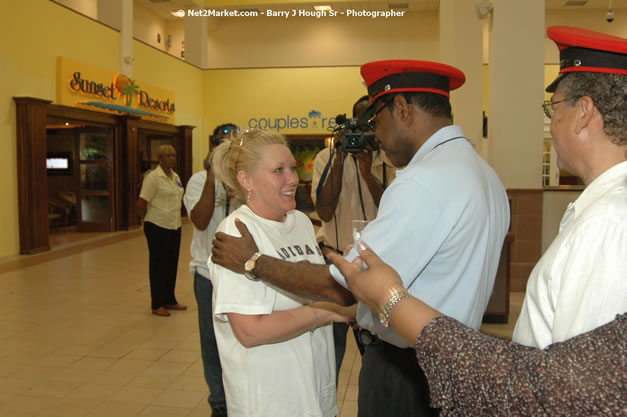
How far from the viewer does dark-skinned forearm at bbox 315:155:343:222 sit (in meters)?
3.25

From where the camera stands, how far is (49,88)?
1031 cm

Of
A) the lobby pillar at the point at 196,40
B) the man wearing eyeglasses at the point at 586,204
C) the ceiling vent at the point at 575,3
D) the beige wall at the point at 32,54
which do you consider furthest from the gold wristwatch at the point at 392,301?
the ceiling vent at the point at 575,3

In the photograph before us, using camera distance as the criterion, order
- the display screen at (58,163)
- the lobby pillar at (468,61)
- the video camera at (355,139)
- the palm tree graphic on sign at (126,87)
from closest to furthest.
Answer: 1. the video camera at (355,139)
2. the lobby pillar at (468,61)
3. the palm tree graphic on sign at (126,87)
4. the display screen at (58,163)

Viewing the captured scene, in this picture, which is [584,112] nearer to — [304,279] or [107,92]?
[304,279]

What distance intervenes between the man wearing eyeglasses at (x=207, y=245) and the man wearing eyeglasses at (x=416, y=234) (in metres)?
1.34

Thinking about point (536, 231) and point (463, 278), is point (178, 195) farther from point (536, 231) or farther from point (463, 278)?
point (463, 278)

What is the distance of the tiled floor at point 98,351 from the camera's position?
3.55 metres

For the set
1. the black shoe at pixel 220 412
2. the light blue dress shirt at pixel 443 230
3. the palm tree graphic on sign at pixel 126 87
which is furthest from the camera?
the palm tree graphic on sign at pixel 126 87

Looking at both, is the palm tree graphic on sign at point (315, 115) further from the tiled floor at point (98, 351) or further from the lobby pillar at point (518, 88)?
the lobby pillar at point (518, 88)

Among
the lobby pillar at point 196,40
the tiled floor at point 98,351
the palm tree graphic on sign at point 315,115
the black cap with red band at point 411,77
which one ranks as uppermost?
the lobby pillar at point 196,40

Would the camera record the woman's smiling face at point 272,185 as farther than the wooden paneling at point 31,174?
No

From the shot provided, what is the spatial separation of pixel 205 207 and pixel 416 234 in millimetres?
2358

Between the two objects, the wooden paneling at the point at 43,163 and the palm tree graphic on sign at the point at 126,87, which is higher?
the palm tree graphic on sign at the point at 126,87

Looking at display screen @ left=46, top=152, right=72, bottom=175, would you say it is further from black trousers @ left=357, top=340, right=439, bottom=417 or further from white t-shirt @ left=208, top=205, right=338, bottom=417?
black trousers @ left=357, top=340, right=439, bottom=417
